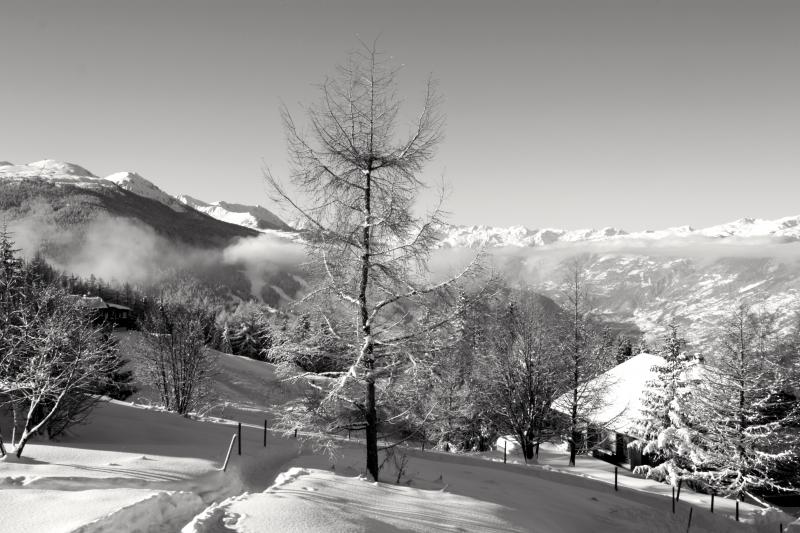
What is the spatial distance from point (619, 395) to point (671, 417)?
30.9ft

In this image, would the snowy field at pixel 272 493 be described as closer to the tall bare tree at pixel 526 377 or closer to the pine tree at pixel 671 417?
the pine tree at pixel 671 417

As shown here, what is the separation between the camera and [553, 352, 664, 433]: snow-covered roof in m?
28.2

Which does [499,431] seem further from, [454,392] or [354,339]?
[354,339]

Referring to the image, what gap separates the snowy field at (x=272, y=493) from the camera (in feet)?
25.4

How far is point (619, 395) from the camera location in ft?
112

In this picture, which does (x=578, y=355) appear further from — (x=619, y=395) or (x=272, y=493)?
(x=272, y=493)

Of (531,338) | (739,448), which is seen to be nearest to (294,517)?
(531,338)

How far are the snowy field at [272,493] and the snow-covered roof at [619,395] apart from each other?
604cm

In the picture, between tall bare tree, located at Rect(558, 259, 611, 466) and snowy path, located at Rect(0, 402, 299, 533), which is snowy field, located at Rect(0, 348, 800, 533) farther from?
tall bare tree, located at Rect(558, 259, 611, 466)

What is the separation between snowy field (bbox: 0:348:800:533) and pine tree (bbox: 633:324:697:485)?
7.46 ft

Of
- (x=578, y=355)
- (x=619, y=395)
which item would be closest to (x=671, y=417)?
(x=578, y=355)

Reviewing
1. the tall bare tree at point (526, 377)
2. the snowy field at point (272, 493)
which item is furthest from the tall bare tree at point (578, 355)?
the snowy field at point (272, 493)

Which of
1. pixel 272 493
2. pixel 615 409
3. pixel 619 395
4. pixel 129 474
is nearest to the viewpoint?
pixel 272 493

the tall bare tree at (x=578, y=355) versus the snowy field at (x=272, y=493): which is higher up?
the tall bare tree at (x=578, y=355)
